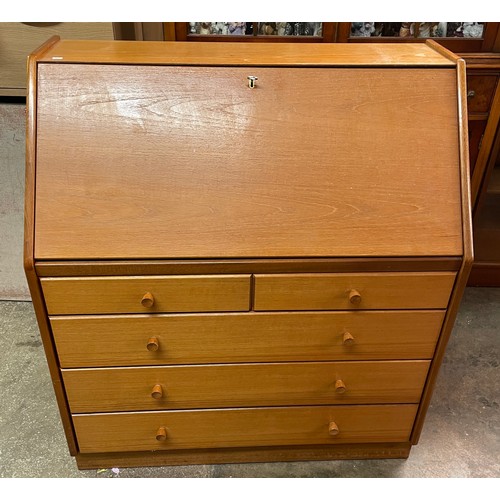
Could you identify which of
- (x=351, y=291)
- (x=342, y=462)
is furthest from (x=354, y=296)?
(x=342, y=462)

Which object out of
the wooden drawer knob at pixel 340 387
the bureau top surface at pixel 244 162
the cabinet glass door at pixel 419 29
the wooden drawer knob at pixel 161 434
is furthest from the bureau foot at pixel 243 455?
the cabinet glass door at pixel 419 29

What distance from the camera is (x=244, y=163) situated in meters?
1.31

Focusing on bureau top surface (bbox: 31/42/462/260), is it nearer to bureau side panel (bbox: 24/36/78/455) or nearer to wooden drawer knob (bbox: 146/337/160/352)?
bureau side panel (bbox: 24/36/78/455)

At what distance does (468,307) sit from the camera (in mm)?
2404

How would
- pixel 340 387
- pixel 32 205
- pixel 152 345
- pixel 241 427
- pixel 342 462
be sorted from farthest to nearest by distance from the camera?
pixel 342 462 → pixel 241 427 → pixel 340 387 → pixel 152 345 → pixel 32 205

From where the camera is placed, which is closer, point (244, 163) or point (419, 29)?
point (244, 163)

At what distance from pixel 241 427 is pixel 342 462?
406mm

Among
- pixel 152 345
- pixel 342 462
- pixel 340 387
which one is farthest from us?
pixel 342 462

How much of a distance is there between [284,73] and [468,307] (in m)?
1.65

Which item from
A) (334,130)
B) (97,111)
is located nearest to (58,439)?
(97,111)

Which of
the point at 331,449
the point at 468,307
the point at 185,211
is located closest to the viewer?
the point at 185,211

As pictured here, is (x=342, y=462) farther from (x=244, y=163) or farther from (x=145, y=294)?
(x=244, y=163)

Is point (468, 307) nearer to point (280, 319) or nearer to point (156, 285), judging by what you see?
point (280, 319)

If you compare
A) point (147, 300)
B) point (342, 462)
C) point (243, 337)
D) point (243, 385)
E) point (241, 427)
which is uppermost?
point (147, 300)
